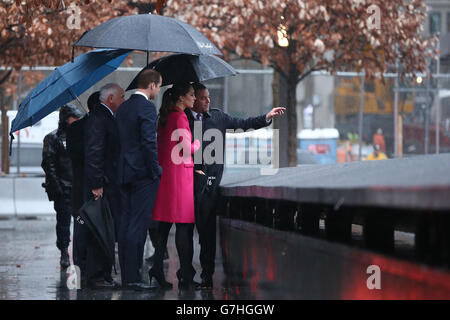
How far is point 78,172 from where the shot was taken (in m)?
10.1

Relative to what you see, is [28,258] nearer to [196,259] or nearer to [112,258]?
[196,259]

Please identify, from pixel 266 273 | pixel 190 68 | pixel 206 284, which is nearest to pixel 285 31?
pixel 190 68

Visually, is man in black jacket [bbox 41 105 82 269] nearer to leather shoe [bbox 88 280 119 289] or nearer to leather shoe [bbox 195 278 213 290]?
leather shoe [bbox 88 280 119 289]

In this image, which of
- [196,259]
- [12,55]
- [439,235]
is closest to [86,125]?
[196,259]

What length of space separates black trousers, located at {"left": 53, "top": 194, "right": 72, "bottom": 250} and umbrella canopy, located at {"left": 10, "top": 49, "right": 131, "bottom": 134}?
5.70 feet

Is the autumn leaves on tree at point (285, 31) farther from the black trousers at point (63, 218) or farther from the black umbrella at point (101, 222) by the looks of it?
the black umbrella at point (101, 222)

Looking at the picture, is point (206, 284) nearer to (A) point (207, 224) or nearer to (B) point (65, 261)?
(A) point (207, 224)

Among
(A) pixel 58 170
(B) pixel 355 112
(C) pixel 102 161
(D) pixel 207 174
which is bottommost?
(A) pixel 58 170

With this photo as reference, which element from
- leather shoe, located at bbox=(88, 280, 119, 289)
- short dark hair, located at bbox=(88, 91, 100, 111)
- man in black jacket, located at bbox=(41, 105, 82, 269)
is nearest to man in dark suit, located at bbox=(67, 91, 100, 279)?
short dark hair, located at bbox=(88, 91, 100, 111)

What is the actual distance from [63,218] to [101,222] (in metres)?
2.93

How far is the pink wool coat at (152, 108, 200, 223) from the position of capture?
9125 mm

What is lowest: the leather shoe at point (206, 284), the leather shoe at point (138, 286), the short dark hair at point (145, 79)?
the leather shoe at point (206, 284)

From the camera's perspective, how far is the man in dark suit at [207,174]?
30.7ft

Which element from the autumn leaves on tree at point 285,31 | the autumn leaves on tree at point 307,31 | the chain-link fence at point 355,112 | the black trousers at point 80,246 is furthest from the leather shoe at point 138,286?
the chain-link fence at point 355,112
